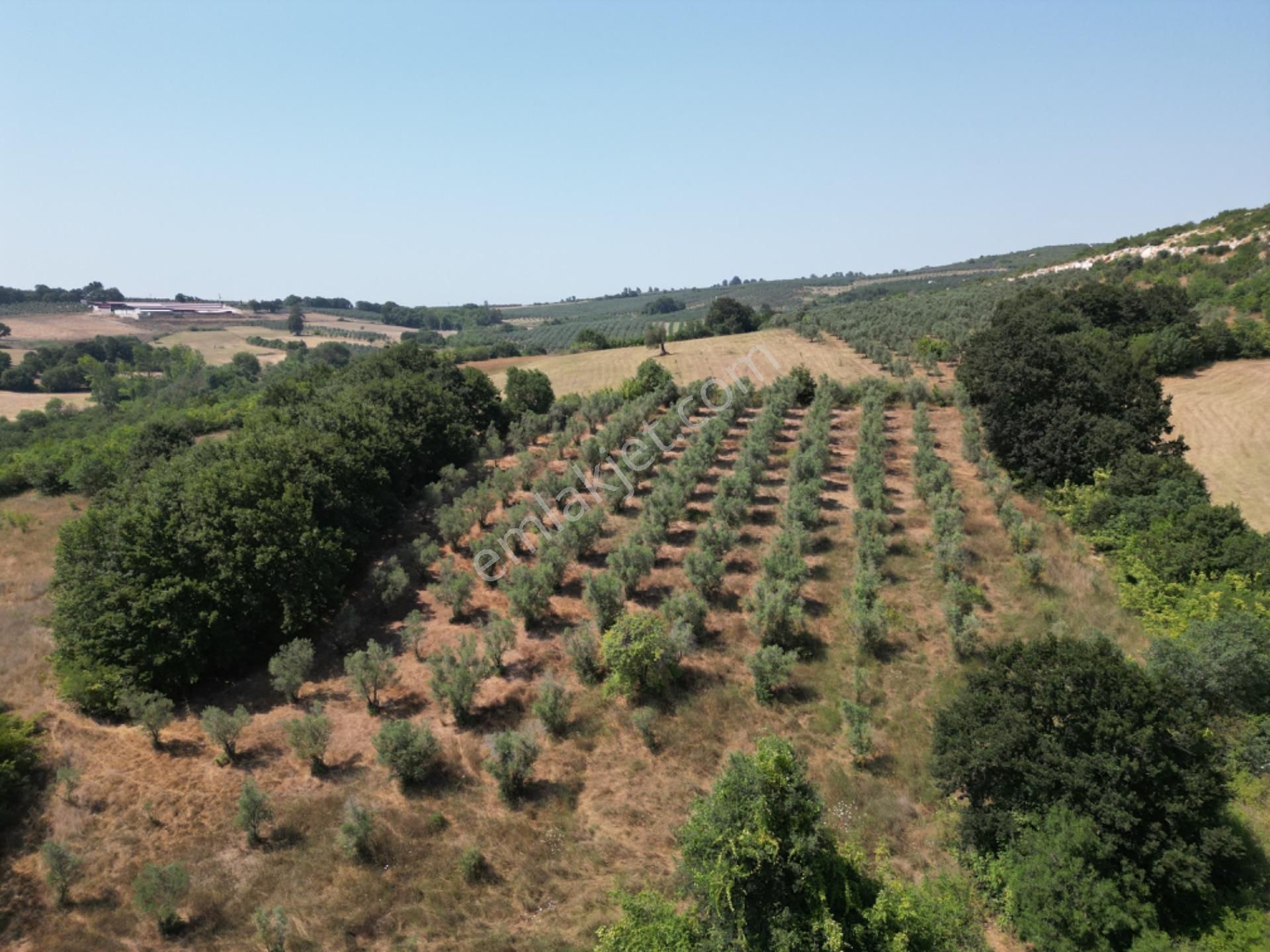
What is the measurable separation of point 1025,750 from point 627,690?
37.1ft

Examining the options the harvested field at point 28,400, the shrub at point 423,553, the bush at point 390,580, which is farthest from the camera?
the harvested field at point 28,400

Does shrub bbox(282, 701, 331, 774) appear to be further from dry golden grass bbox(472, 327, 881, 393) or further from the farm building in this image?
the farm building

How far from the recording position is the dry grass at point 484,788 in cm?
1404

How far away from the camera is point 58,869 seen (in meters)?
14.2

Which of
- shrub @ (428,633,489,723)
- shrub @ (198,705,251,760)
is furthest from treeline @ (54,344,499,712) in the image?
shrub @ (428,633,489,723)

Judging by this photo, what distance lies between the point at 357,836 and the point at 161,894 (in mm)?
3992

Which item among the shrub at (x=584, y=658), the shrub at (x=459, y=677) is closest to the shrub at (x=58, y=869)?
the shrub at (x=459, y=677)

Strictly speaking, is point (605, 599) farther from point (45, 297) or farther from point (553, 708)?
point (45, 297)

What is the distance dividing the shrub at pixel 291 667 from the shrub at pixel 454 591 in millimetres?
5425

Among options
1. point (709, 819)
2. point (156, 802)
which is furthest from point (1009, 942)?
point (156, 802)

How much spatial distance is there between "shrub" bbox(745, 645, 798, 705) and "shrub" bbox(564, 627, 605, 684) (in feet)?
17.6

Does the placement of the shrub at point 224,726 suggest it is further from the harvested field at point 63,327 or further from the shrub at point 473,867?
the harvested field at point 63,327

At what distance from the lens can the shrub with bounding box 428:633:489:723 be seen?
64.8ft

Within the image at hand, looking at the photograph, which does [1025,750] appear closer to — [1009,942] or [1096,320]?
[1009,942]
